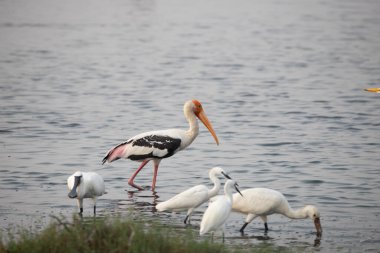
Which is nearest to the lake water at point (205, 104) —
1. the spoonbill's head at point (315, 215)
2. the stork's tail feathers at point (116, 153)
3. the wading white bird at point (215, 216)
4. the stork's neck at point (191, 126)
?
the spoonbill's head at point (315, 215)

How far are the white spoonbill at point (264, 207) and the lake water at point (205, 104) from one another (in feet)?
0.79

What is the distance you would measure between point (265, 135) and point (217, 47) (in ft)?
57.8

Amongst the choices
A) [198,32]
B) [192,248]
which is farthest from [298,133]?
Result: [198,32]

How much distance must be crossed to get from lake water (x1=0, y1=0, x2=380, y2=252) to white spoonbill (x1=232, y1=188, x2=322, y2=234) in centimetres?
24

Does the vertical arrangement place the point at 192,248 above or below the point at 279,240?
above

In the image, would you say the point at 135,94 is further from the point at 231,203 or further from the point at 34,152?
the point at 231,203

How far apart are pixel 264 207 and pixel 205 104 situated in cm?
1281

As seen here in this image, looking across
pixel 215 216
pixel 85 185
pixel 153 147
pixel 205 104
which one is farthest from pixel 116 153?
pixel 205 104

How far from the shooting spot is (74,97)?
25.6 m

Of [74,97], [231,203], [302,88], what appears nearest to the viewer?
[231,203]

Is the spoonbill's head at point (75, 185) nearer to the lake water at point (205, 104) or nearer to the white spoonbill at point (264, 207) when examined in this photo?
the lake water at point (205, 104)

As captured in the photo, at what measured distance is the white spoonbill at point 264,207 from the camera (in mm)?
11688

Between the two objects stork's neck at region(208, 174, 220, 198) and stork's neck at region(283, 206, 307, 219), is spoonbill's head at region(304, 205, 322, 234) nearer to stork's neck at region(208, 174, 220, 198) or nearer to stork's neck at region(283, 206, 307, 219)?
stork's neck at region(283, 206, 307, 219)

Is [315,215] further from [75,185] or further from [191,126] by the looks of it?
[191,126]
